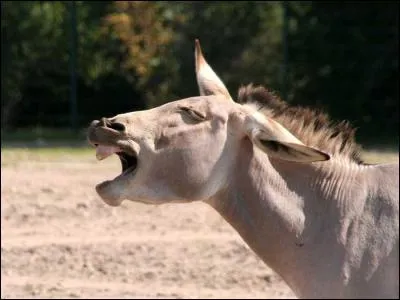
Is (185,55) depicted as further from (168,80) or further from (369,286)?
(369,286)

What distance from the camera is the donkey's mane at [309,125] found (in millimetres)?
4559

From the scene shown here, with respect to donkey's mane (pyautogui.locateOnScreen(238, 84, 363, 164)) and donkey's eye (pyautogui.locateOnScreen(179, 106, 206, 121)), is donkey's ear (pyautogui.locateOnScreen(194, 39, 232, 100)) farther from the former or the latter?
donkey's eye (pyautogui.locateOnScreen(179, 106, 206, 121))

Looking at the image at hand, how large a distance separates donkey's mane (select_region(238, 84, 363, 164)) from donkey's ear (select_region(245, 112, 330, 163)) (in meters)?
0.27

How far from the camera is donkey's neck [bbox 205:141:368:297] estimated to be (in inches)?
173

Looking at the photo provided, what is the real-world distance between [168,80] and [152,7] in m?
1.74

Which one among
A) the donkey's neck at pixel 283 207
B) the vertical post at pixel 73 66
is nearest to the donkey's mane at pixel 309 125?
the donkey's neck at pixel 283 207

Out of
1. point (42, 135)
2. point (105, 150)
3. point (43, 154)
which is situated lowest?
point (42, 135)

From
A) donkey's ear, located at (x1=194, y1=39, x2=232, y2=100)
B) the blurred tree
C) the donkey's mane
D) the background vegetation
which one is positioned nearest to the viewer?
the donkey's mane

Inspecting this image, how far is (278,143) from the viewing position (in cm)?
418

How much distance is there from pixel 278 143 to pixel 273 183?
0.33 meters

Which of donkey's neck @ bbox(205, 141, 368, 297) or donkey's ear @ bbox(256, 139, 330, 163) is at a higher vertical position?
donkey's ear @ bbox(256, 139, 330, 163)

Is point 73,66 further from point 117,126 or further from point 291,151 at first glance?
point 291,151

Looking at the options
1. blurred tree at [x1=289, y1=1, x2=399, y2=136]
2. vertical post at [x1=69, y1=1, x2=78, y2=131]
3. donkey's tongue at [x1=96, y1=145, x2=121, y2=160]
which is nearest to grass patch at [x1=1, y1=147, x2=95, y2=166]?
vertical post at [x1=69, y1=1, x2=78, y2=131]

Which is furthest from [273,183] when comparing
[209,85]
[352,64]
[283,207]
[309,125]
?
[352,64]
